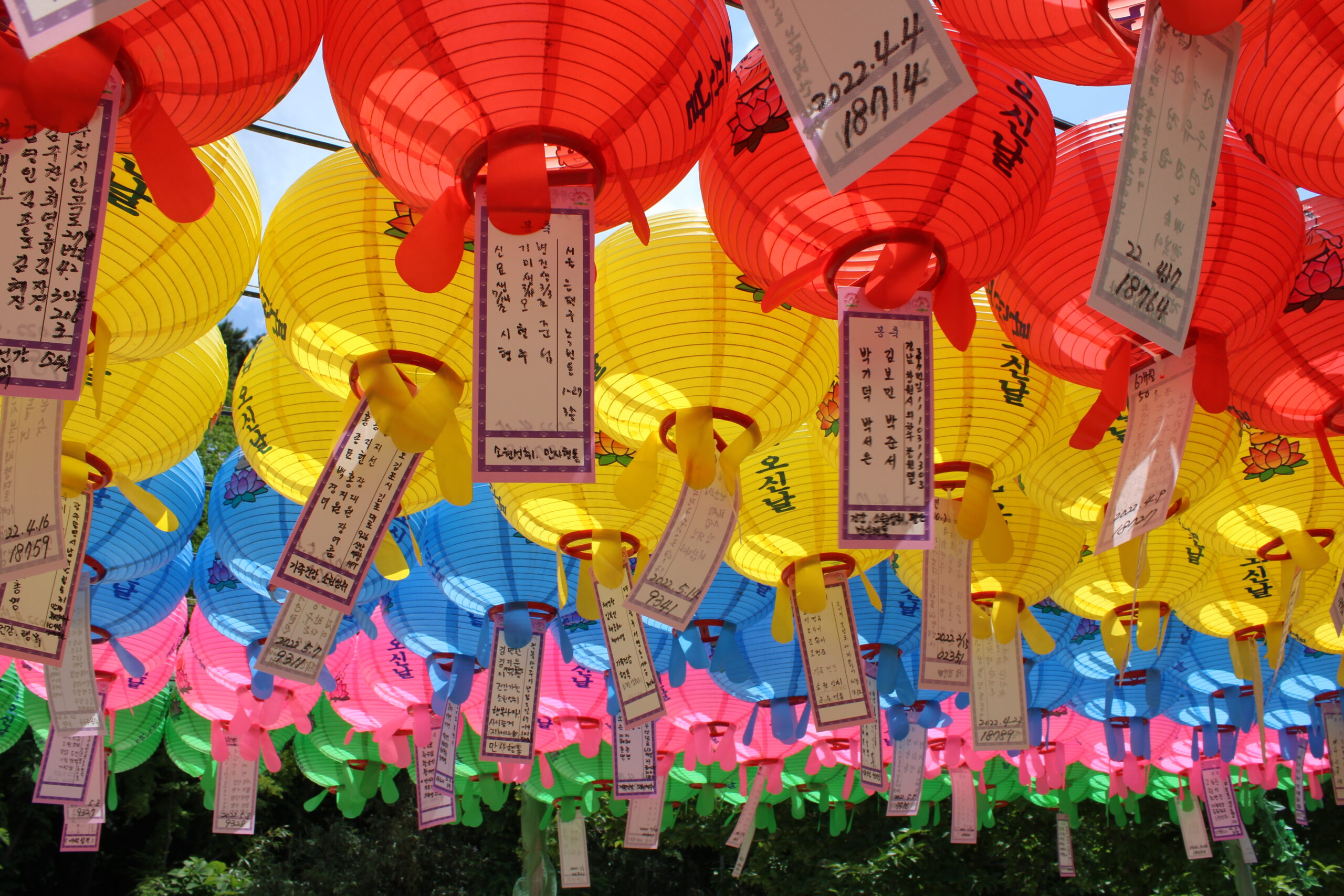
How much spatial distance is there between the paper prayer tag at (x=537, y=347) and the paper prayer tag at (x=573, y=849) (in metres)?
5.09

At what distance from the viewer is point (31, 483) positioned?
1537 mm

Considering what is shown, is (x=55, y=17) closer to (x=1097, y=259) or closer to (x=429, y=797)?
(x=1097, y=259)

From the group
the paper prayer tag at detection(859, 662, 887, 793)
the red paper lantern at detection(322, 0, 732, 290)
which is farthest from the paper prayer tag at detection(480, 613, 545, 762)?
the red paper lantern at detection(322, 0, 732, 290)

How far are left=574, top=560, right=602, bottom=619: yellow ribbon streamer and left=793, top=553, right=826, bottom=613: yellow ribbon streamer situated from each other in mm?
509

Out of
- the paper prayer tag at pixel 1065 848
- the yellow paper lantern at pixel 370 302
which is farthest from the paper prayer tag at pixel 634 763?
the paper prayer tag at pixel 1065 848

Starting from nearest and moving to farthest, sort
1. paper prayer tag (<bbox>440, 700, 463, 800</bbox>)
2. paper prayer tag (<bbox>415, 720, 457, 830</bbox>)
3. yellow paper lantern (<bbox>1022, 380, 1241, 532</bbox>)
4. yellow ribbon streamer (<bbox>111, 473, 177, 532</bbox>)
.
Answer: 1. yellow ribbon streamer (<bbox>111, 473, 177, 532</bbox>)
2. yellow paper lantern (<bbox>1022, 380, 1241, 532</bbox>)
3. paper prayer tag (<bbox>440, 700, 463, 800</bbox>)
4. paper prayer tag (<bbox>415, 720, 457, 830</bbox>)

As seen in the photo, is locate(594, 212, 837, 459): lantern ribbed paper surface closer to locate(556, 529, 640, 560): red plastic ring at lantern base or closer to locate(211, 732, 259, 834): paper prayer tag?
locate(556, 529, 640, 560): red plastic ring at lantern base

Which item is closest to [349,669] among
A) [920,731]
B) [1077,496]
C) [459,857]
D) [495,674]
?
[495,674]

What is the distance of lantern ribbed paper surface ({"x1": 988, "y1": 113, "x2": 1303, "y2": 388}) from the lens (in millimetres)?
1602

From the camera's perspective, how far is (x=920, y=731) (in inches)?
191

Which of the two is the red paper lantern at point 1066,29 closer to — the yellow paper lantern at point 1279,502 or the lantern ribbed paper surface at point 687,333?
the lantern ribbed paper surface at point 687,333

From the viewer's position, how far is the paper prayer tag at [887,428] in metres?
1.55

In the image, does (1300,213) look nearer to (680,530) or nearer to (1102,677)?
(680,530)

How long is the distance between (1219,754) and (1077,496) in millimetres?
3802
